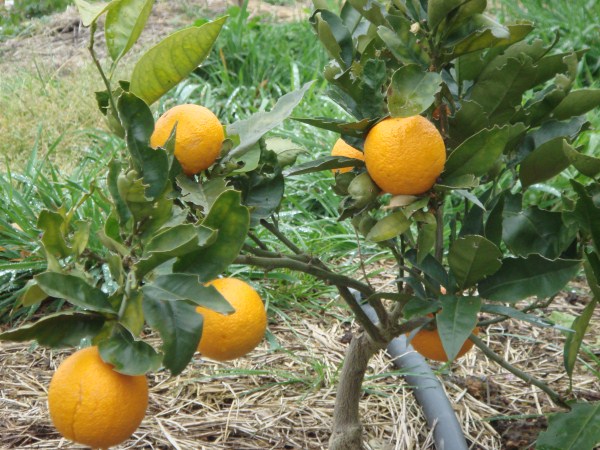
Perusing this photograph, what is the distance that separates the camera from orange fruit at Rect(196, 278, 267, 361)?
886 millimetres

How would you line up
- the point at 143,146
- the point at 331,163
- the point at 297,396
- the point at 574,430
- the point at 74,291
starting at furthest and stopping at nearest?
→ the point at 297,396, the point at 574,430, the point at 331,163, the point at 143,146, the point at 74,291

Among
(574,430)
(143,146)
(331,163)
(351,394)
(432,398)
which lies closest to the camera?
(143,146)

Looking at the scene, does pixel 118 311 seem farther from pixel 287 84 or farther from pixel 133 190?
pixel 287 84

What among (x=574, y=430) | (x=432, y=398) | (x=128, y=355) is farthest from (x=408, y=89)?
(x=432, y=398)

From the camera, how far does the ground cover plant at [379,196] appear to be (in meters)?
0.76

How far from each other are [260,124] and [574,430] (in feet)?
2.07

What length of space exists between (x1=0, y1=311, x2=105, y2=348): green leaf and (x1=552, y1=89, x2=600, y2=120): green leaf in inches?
26.5

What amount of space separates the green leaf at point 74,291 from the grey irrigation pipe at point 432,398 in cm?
85

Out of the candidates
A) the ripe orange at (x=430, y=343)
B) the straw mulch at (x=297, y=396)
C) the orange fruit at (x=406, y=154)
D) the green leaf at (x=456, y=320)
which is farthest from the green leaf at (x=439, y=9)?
the straw mulch at (x=297, y=396)

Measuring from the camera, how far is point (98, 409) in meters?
0.76

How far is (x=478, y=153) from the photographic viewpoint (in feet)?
2.83

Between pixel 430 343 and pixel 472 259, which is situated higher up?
pixel 472 259

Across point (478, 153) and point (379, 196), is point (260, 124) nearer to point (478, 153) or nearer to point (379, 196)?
point (379, 196)

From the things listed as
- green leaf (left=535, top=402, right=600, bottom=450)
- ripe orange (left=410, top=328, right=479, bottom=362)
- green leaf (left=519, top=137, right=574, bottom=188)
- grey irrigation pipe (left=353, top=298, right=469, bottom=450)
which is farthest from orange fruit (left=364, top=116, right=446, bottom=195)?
grey irrigation pipe (left=353, top=298, right=469, bottom=450)
